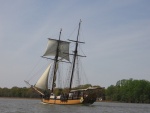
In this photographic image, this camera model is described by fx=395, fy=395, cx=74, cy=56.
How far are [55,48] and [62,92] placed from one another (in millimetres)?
13266

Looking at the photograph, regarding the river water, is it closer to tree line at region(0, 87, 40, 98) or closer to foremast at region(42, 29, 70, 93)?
foremast at region(42, 29, 70, 93)

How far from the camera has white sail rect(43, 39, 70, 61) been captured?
312 ft

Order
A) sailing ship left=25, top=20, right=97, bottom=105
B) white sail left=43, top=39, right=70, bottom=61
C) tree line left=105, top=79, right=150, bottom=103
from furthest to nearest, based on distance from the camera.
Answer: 1. tree line left=105, top=79, right=150, bottom=103
2. white sail left=43, top=39, right=70, bottom=61
3. sailing ship left=25, top=20, right=97, bottom=105

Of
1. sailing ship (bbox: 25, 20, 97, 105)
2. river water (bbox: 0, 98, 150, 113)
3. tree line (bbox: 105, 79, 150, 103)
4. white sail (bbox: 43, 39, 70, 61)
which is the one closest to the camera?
river water (bbox: 0, 98, 150, 113)

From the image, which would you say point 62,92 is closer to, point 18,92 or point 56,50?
point 56,50

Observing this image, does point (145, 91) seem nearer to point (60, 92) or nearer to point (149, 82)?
point (149, 82)

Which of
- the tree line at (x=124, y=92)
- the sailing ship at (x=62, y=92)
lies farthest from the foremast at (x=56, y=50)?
the tree line at (x=124, y=92)

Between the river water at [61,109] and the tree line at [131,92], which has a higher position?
the tree line at [131,92]

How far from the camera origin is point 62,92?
286ft

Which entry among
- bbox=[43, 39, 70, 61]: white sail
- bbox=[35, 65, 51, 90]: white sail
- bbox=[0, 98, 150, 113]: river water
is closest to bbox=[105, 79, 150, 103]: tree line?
bbox=[43, 39, 70, 61]: white sail

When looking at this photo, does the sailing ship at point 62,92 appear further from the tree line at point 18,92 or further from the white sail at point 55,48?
the tree line at point 18,92

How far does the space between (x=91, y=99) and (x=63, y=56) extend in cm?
1722

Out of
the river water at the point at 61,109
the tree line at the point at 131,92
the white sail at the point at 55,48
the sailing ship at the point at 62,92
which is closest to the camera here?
the river water at the point at 61,109

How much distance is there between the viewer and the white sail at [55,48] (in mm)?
95000
